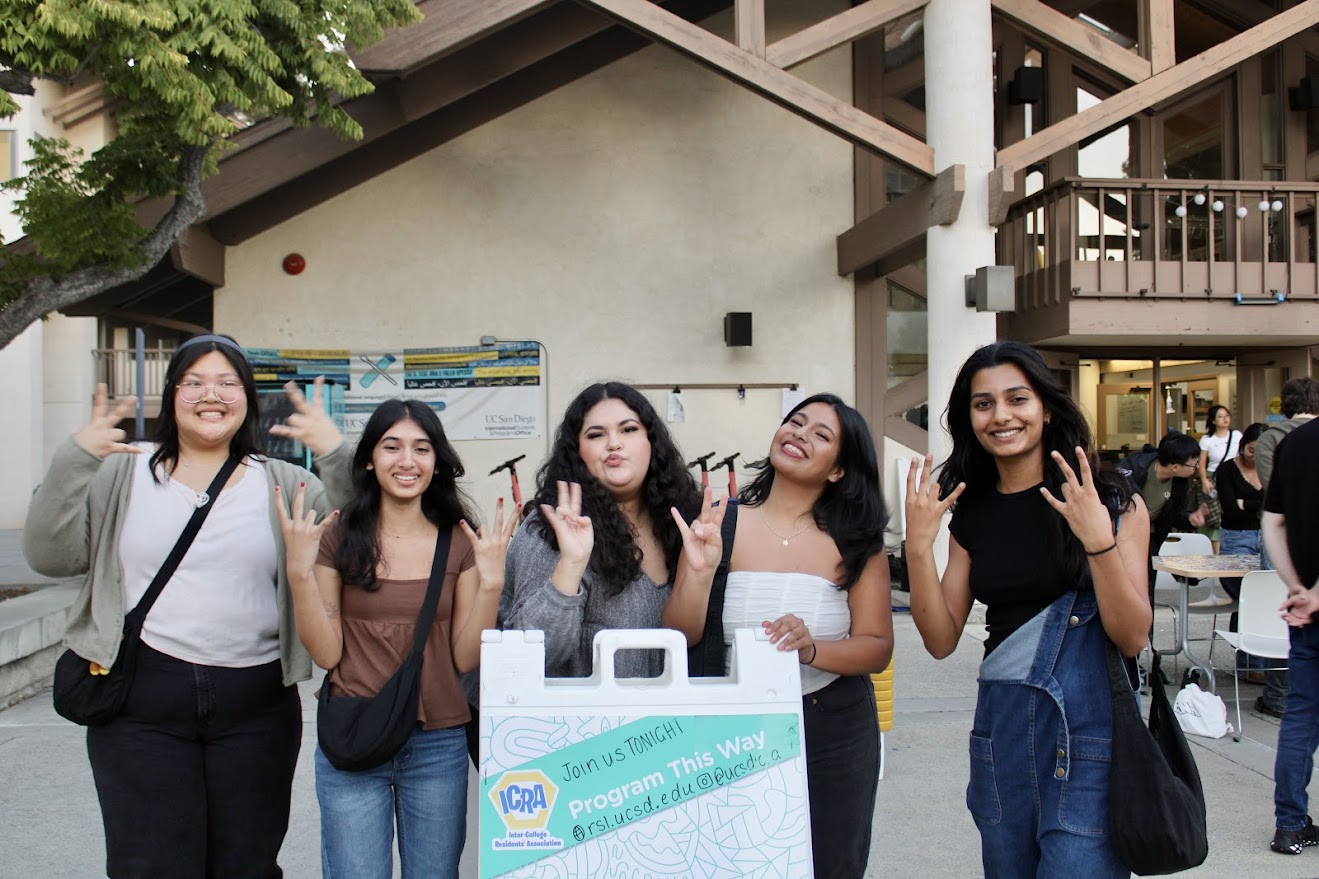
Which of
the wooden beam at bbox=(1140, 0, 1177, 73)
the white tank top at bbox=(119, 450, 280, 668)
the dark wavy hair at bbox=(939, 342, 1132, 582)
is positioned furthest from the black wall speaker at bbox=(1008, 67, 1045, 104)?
the white tank top at bbox=(119, 450, 280, 668)

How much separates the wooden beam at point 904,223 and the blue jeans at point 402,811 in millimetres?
6272

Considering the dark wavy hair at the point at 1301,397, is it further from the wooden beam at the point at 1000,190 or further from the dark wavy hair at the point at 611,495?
the dark wavy hair at the point at 611,495

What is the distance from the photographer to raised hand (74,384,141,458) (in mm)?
2131

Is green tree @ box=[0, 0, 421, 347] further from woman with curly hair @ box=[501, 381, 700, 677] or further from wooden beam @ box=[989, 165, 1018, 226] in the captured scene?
wooden beam @ box=[989, 165, 1018, 226]

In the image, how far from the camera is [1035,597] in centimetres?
212

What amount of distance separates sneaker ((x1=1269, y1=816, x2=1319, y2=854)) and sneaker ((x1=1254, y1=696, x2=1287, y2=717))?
1.86 metres

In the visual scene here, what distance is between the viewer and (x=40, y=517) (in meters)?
2.16

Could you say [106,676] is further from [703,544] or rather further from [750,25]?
[750,25]

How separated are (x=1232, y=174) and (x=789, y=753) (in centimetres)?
1116

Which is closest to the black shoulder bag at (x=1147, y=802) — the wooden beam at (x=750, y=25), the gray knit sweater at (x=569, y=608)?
the gray knit sweater at (x=569, y=608)

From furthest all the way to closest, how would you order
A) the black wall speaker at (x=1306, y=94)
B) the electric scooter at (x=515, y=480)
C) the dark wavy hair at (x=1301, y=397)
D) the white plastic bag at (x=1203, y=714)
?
the black wall speaker at (x=1306, y=94), the dark wavy hair at (x=1301, y=397), the white plastic bag at (x=1203, y=714), the electric scooter at (x=515, y=480)

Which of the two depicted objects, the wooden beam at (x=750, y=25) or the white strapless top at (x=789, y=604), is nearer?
the white strapless top at (x=789, y=604)

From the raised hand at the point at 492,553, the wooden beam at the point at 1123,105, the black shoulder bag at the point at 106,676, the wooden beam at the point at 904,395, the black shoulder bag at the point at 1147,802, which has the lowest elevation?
the black shoulder bag at the point at 1147,802

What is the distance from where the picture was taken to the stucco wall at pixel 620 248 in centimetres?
957
